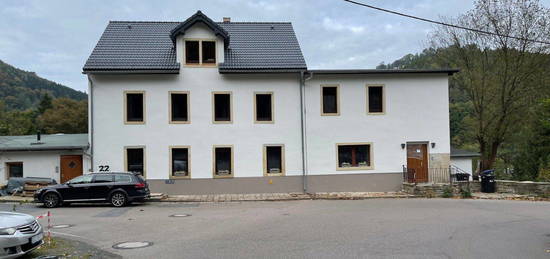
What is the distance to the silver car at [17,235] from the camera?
24.8 ft

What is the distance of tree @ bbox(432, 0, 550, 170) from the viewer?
2748 cm

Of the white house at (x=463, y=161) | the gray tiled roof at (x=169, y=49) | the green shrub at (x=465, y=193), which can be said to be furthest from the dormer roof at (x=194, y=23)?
the white house at (x=463, y=161)

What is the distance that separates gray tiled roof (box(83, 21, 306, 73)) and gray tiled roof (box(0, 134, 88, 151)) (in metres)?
3.83

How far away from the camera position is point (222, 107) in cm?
2203

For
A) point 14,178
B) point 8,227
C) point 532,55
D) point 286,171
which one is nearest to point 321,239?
point 8,227

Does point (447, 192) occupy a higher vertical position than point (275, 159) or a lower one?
lower

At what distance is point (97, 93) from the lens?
21.1 meters

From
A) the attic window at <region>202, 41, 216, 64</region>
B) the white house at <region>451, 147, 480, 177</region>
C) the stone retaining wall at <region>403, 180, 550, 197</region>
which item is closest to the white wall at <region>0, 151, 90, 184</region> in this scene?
the attic window at <region>202, 41, 216, 64</region>

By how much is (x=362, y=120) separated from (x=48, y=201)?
14.6m

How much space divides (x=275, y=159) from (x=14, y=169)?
42.1 feet

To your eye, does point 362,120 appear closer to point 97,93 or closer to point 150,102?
point 150,102

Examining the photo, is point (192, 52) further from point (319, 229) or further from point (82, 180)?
point (319, 229)

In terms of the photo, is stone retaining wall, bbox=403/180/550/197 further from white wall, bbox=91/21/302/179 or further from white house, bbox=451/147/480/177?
white wall, bbox=91/21/302/179

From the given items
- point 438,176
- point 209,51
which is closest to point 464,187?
point 438,176
